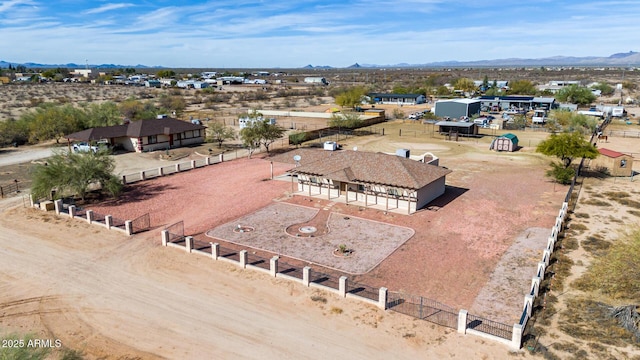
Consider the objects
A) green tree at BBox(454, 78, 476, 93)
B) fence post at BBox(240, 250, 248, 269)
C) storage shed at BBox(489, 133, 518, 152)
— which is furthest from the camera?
green tree at BBox(454, 78, 476, 93)

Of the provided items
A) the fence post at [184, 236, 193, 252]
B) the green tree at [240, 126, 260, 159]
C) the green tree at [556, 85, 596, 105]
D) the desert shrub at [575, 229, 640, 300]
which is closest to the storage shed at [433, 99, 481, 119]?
the green tree at [556, 85, 596, 105]

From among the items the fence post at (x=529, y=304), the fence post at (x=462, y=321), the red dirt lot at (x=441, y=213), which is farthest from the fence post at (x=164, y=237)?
the fence post at (x=529, y=304)

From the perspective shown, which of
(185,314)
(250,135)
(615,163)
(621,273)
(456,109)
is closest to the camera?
(621,273)

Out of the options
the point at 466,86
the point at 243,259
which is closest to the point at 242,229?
the point at 243,259

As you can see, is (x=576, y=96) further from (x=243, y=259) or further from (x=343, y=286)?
(x=243, y=259)

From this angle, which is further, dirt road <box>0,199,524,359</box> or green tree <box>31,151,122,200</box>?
green tree <box>31,151,122,200</box>

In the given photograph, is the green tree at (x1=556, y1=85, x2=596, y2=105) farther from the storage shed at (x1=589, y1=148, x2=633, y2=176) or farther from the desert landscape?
the desert landscape
